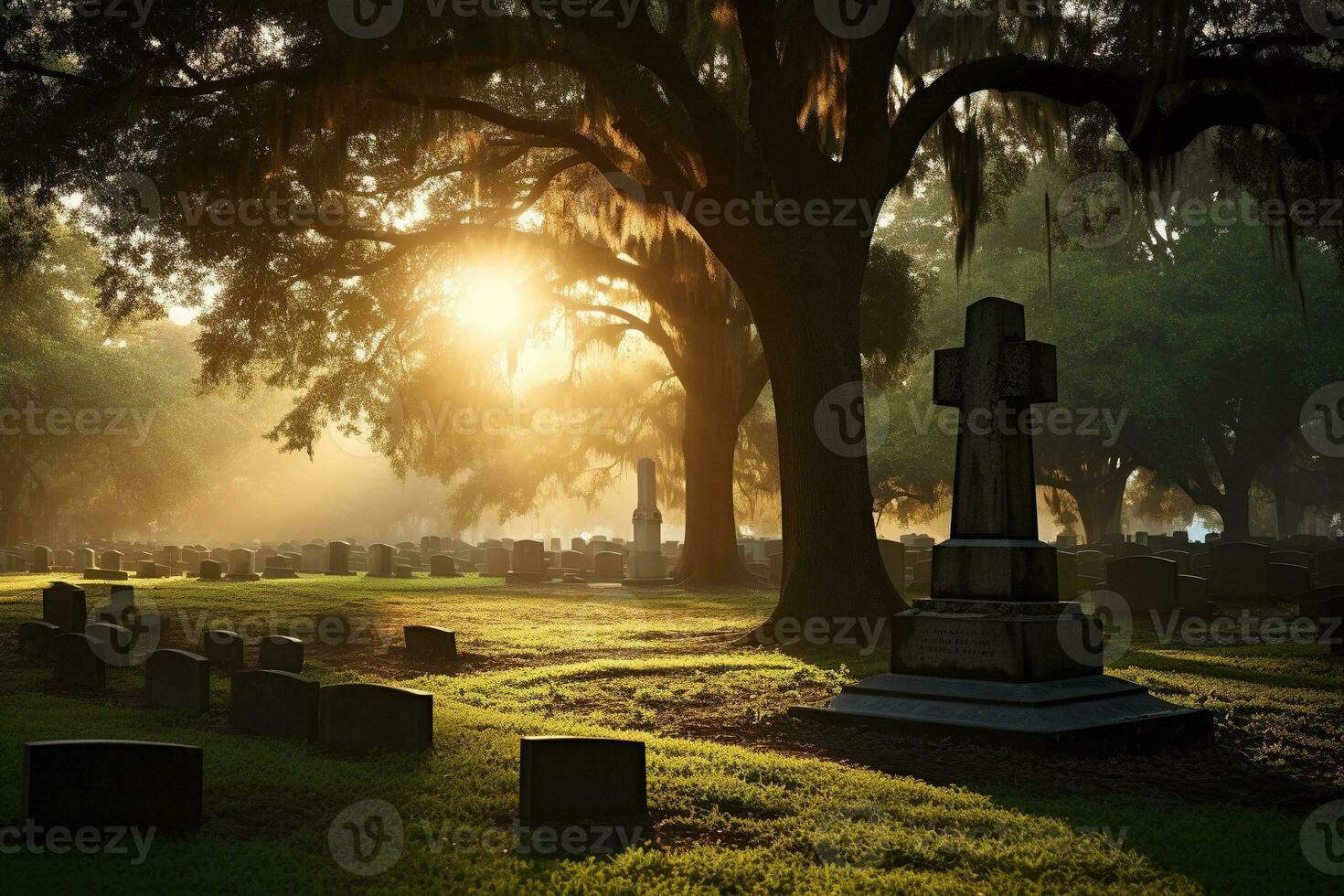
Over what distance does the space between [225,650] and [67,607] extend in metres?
3.64

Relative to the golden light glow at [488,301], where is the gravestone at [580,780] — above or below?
below

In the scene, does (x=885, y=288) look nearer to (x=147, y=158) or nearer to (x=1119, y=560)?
(x=1119, y=560)

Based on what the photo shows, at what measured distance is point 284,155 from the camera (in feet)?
46.6

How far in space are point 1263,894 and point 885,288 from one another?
19.3 meters

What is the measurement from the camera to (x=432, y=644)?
12094 mm

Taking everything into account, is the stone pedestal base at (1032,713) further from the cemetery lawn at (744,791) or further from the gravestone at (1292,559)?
the gravestone at (1292,559)

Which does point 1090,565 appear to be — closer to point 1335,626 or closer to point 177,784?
point 1335,626

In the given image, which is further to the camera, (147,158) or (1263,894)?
(147,158)

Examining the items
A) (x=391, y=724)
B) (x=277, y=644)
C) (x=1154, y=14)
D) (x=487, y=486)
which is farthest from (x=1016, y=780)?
(x=487, y=486)

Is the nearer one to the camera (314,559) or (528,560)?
(528,560)

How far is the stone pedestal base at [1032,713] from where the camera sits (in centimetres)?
727

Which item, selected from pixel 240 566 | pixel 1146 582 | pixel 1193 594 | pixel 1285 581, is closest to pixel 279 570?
pixel 240 566

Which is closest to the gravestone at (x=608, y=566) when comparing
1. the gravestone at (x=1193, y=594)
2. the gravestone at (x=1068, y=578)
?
the gravestone at (x=1068, y=578)

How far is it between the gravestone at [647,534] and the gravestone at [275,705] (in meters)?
18.7
